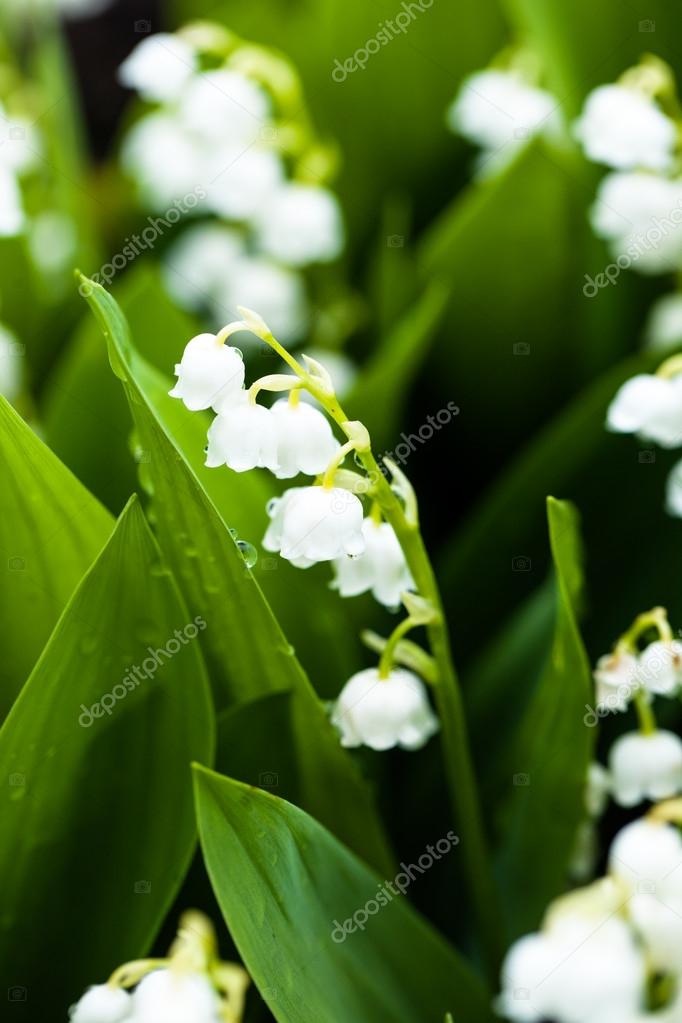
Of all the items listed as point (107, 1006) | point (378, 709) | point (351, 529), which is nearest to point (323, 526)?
point (351, 529)

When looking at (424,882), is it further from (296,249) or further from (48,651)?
(296,249)

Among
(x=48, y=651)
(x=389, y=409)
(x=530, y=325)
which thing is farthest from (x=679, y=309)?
(x=48, y=651)

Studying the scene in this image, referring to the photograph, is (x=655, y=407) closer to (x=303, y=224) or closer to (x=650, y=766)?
(x=650, y=766)

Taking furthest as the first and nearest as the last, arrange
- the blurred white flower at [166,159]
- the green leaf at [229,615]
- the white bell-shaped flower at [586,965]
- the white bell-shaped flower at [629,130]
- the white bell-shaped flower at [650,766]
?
the blurred white flower at [166,159] → the white bell-shaped flower at [629,130] → the white bell-shaped flower at [650,766] → the green leaf at [229,615] → the white bell-shaped flower at [586,965]

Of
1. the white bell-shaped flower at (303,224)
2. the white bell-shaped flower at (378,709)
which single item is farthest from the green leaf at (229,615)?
the white bell-shaped flower at (303,224)

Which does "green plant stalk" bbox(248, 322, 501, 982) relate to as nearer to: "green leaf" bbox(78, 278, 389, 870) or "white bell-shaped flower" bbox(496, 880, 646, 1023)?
"green leaf" bbox(78, 278, 389, 870)

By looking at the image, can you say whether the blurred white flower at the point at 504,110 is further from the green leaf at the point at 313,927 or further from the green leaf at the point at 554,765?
the green leaf at the point at 313,927

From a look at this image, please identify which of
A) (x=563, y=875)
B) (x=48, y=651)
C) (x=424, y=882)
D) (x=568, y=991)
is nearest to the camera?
(x=568, y=991)
